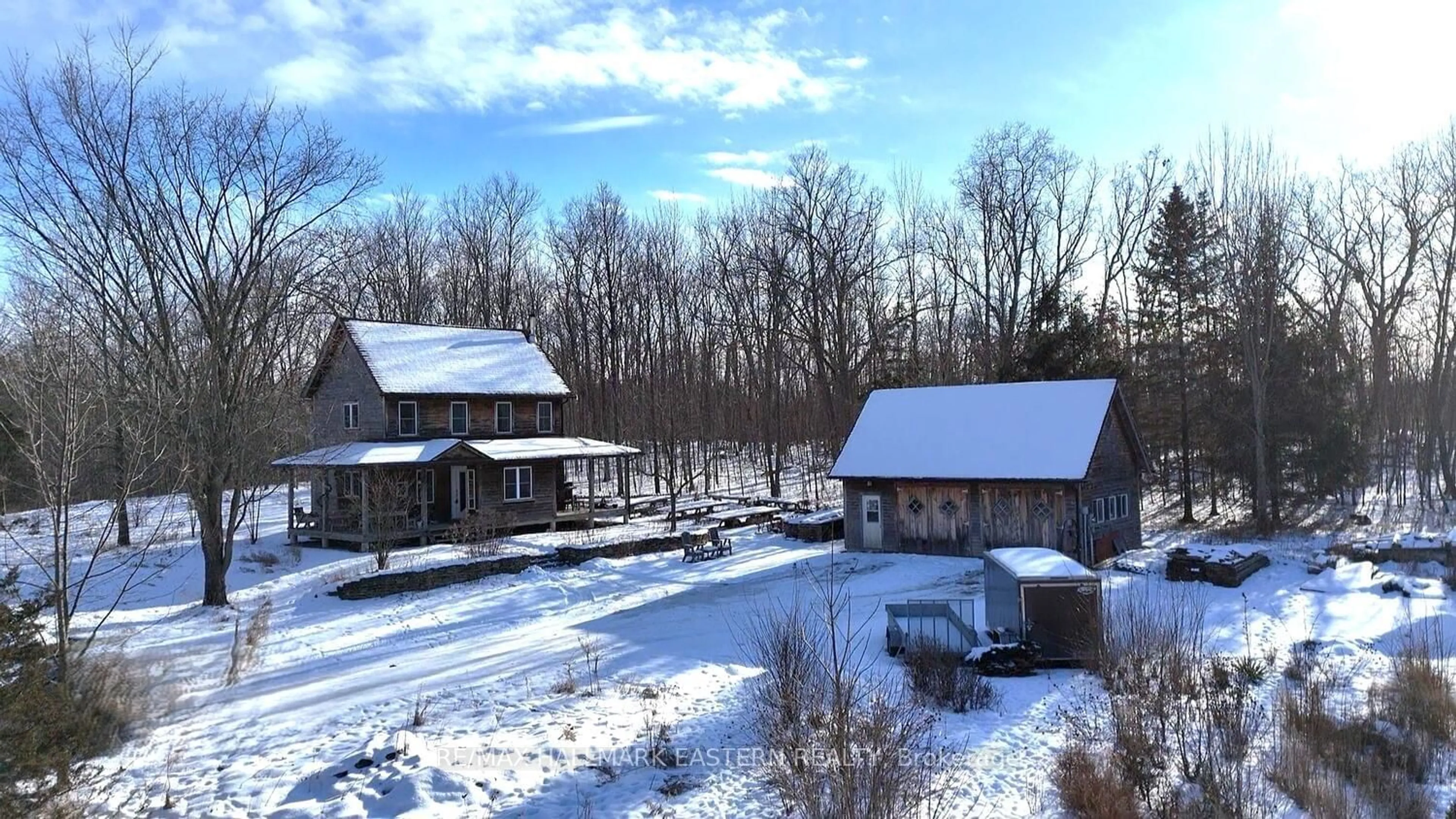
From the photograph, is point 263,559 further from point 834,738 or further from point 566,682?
point 834,738

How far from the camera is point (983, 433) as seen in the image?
25.9 m

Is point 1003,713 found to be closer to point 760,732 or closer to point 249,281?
point 760,732

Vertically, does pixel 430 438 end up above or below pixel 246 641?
above

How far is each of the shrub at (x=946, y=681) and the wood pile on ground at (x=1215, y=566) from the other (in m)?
10.3

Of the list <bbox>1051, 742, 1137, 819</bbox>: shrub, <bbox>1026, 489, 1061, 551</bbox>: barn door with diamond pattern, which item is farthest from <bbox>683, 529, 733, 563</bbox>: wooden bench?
<bbox>1051, 742, 1137, 819</bbox>: shrub

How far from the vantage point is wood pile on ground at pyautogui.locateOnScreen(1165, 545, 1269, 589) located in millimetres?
20250

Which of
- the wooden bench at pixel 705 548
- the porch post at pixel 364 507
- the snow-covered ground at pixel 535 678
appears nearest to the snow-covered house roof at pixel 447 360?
the porch post at pixel 364 507

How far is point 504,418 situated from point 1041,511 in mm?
19948

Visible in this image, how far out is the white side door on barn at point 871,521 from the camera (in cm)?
2622

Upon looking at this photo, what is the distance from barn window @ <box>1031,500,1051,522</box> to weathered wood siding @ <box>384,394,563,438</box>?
1911 cm

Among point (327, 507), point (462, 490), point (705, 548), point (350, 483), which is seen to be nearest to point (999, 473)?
point (705, 548)

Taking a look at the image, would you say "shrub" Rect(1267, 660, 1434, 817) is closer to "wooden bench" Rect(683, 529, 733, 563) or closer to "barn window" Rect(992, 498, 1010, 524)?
"barn window" Rect(992, 498, 1010, 524)

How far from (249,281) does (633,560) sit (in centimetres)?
1198

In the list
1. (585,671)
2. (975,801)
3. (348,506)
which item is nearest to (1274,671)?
(975,801)
